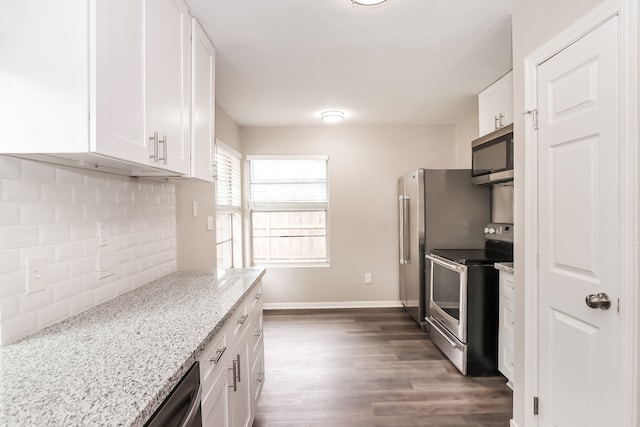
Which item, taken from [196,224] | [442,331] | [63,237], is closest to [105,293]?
[63,237]

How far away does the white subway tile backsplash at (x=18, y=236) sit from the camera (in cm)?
107

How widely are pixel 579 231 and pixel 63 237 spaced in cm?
205

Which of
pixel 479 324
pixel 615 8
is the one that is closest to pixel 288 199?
pixel 479 324

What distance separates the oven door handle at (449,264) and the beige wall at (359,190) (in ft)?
3.76

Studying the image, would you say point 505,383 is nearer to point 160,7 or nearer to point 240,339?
point 240,339

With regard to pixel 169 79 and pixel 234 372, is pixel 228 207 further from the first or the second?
pixel 234 372

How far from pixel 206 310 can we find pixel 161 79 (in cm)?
97

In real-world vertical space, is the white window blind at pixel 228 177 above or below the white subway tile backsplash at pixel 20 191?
above

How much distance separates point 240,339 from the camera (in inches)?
66.1

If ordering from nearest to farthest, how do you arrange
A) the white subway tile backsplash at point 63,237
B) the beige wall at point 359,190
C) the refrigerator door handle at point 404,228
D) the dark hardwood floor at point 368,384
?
the white subway tile backsplash at point 63,237
the dark hardwood floor at point 368,384
the refrigerator door handle at point 404,228
the beige wall at point 359,190

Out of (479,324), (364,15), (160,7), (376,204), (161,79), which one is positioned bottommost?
(479,324)

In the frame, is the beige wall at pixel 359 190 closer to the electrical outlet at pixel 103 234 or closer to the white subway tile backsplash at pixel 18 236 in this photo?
the electrical outlet at pixel 103 234

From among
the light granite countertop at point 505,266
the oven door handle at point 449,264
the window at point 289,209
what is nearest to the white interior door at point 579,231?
the light granite countertop at point 505,266

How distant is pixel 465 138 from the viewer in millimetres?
4199
